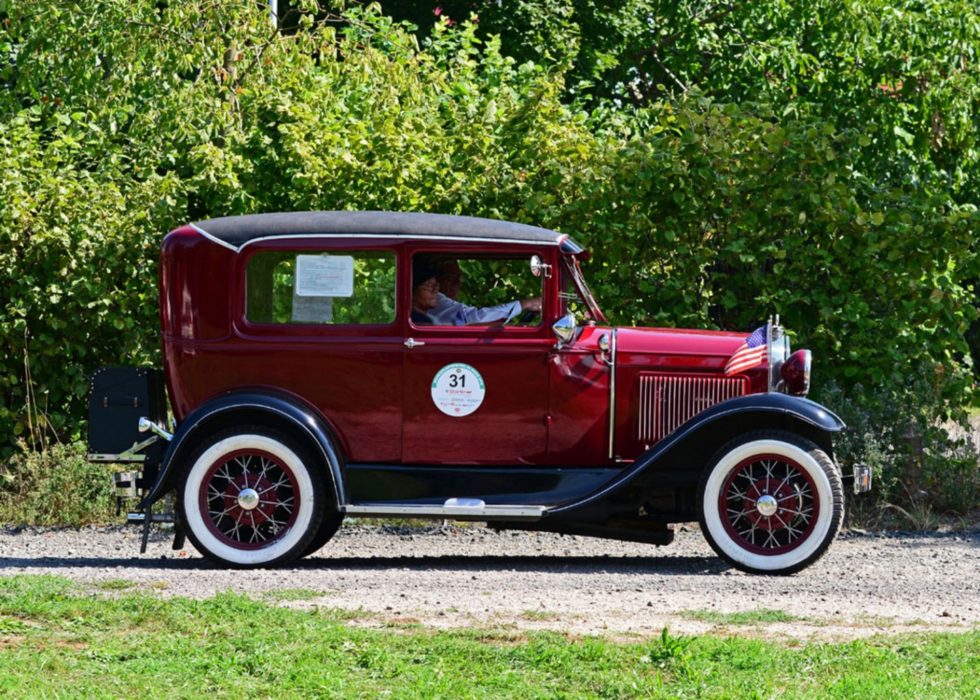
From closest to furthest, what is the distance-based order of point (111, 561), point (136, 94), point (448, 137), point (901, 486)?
point (111, 561), point (901, 486), point (448, 137), point (136, 94)

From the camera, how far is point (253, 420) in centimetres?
877

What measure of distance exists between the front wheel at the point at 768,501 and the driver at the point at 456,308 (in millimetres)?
1388

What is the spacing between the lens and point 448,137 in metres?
11.4

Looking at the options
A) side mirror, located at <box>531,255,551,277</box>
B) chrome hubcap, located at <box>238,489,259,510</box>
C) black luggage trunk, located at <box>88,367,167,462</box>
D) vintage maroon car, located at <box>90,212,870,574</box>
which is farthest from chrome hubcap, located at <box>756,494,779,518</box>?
black luggage trunk, located at <box>88,367,167,462</box>

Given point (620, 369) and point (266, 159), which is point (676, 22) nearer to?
point (266, 159)

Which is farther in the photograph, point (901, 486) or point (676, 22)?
point (676, 22)

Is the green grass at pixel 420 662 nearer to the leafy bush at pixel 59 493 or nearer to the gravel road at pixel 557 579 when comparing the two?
the gravel road at pixel 557 579

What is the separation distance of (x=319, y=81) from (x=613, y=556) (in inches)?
191

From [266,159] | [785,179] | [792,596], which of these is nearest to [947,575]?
[792,596]

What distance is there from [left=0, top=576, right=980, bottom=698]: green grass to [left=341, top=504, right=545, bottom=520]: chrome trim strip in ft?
6.56

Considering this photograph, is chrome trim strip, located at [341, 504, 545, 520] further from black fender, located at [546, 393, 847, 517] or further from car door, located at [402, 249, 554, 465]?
car door, located at [402, 249, 554, 465]

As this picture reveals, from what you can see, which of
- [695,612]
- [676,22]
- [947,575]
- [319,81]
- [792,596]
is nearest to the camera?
[695,612]

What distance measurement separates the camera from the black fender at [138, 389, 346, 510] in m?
8.61

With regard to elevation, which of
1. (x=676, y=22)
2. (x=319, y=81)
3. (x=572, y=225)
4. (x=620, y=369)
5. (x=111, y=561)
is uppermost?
(x=676, y=22)
